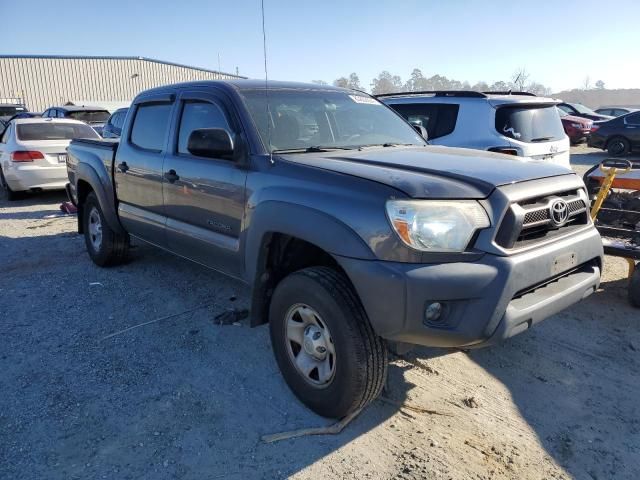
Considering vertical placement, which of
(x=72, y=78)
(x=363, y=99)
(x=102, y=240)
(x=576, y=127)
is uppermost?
(x=72, y=78)

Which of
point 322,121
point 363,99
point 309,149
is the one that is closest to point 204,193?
point 309,149

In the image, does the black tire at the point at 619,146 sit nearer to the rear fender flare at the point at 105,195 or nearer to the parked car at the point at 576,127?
the parked car at the point at 576,127

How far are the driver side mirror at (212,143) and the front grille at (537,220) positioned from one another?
178 centimetres

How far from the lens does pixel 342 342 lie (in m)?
2.68

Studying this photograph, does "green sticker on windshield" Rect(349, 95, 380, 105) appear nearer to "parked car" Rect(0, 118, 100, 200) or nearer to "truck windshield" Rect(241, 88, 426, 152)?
"truck windshield" Rect(241, 88, 426, 152)

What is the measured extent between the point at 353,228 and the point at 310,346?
806 mm

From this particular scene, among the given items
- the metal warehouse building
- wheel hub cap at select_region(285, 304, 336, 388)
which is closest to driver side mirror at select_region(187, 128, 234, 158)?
wheel hub cap at select_region(285, 304, 336, 388)

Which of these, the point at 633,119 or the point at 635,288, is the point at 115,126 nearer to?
the point at 635,288

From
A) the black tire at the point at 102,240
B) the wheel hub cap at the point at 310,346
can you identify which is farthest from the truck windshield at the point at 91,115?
the wheel hub cap at the point at 310,346

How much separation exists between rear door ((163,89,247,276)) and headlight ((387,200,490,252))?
1.27 metres

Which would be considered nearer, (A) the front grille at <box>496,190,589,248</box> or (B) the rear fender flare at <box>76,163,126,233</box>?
(A) the front grille at <box>496,190,589,248</box>

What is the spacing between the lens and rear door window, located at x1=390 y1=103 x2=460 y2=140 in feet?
21.6

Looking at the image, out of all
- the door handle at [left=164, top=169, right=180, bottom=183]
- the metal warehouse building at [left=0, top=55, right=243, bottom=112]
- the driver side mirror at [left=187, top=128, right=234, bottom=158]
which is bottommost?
the door handle at [left=164, top=169, right=180, bottom=183]

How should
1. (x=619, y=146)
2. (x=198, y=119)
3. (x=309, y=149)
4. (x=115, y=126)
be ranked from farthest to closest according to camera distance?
(x=619, y=146)
(x=115, y=126)
(x=198, y=119)
(x=309, y=149)
